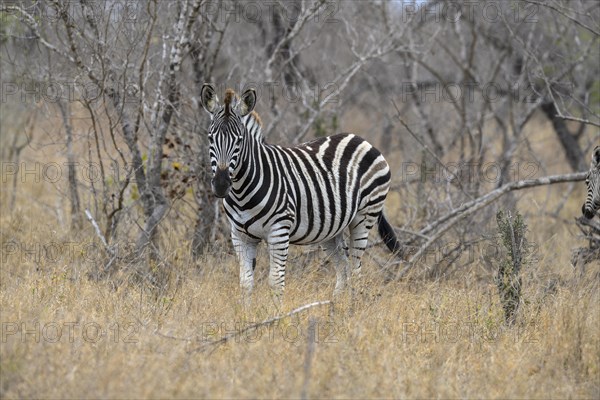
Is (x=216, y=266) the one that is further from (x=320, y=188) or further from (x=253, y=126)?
(x=253, y=126)

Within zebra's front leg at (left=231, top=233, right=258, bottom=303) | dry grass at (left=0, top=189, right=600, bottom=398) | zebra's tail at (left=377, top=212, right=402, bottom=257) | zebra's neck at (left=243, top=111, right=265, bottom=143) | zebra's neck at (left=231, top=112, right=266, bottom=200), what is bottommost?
dry grass at (left=0, top=189, right=600, bottom=398)

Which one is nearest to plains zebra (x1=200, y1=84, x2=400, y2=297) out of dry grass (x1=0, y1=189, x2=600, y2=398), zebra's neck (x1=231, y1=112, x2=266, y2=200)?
zebra's neck (x1=231, y1=112, x2=266, y2=200)

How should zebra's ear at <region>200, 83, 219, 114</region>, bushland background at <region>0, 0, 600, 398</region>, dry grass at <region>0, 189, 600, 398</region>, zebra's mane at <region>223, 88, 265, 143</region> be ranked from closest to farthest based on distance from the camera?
dry grass at <region>0, 189, 600, 398</region> < bushland background at <region>0, 0, 600, 398</region> < zebra's mane at <region>223, 88, 265, 143</region> < zebra's ear at <region>200, 83, 219, 114</region>

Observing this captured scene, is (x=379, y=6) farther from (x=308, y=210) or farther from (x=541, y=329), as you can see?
(x=541, y=329)

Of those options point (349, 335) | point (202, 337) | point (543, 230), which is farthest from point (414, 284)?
point (543, 230)

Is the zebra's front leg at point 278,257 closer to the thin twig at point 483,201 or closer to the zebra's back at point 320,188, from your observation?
the zebra's back at point 320,188

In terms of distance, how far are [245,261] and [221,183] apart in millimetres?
953

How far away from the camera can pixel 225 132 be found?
646 centimetres

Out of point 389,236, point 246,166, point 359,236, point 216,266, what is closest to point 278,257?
point 246,166

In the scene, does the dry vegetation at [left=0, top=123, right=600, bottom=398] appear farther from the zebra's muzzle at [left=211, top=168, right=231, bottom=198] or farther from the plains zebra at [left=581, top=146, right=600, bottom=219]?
the zebra's muzzle at [left=211, top=168, right=231, bottom=198]

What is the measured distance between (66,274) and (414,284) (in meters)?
3.16

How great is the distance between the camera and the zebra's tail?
26.8 ft

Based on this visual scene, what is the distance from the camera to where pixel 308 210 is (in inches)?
286

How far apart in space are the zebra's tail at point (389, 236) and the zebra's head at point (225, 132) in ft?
6.96
